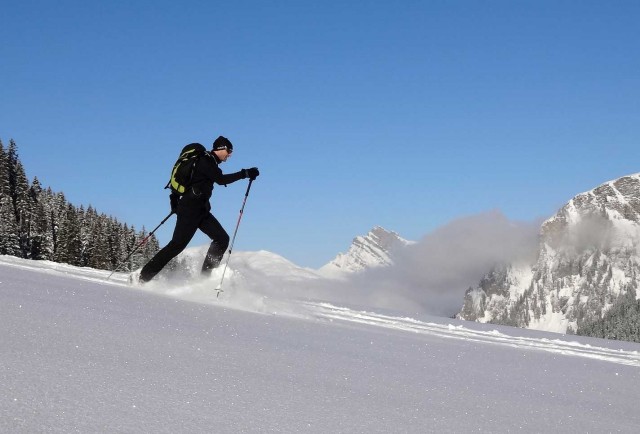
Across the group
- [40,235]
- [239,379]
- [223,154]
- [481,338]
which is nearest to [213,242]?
[223,154]

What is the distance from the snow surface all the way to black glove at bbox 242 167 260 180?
13.2 ft

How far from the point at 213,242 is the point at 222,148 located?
5.39 ft

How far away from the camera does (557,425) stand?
380 cm

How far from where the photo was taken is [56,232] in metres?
73.4

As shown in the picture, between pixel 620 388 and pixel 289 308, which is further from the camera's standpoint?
pixel 289 308

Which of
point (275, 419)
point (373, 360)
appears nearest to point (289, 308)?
point (373, 360)

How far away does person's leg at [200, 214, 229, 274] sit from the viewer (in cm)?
989

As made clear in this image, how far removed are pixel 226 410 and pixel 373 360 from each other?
2.56 meters

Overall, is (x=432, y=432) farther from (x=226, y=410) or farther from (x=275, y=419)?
(x=226, y=410)

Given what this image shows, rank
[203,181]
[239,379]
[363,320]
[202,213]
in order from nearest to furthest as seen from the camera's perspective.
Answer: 1. [239,379]
2. [203,181]
3. [202,213]
4. [363,320]

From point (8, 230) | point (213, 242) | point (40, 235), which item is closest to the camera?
point (213, 242)

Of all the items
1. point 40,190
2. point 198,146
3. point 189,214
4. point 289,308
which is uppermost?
point 40,190

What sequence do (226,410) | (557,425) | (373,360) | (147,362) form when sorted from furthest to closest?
1. (373,360)
2. (557,425)
3. (147,362)
4. (226,410)

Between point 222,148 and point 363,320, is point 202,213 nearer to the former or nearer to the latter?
point 222,148
